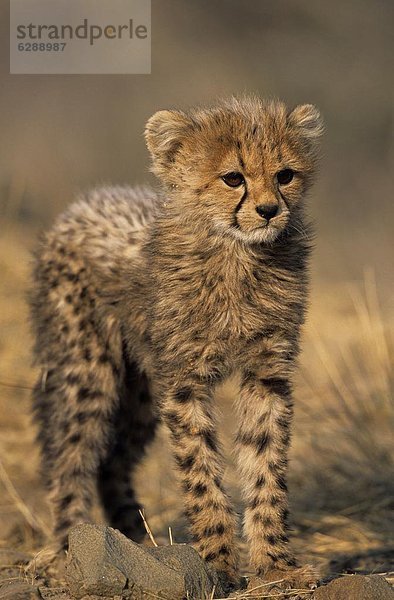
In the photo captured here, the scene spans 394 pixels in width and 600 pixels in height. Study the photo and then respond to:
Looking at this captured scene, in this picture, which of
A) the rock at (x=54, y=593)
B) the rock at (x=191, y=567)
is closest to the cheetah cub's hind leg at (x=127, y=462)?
the rock at (x=54, y=593)

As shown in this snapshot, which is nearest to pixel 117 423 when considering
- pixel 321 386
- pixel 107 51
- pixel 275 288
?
pixel 275 288

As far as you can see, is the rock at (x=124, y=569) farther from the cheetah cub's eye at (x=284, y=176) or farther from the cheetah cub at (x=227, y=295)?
the cheetah cub's eye at (x=284, y=176)

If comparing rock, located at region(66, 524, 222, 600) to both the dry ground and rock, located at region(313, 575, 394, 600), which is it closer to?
rock, located at region(313, 575, 394, 600)

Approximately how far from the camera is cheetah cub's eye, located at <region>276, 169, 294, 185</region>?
4898 mm

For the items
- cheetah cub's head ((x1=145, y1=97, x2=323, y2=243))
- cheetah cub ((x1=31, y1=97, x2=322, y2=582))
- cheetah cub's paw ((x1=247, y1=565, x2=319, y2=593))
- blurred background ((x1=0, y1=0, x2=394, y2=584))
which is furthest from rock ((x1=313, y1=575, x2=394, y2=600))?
cheetah cub's head ((x1=145, y1=97, x2=323, y2=243))

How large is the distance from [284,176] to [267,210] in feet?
0.87

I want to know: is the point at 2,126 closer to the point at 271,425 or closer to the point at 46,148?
the point at 46,148

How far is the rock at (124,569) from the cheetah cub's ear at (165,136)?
5.30 feet

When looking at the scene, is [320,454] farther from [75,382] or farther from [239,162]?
[239,162]

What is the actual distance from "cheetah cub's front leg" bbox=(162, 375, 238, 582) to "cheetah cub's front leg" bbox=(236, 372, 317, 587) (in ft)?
0.36

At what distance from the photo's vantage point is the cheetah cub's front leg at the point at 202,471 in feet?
16.1

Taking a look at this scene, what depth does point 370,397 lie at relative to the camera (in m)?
7.86

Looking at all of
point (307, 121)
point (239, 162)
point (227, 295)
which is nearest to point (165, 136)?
point (239, 162)

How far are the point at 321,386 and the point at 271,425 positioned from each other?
3.61m
